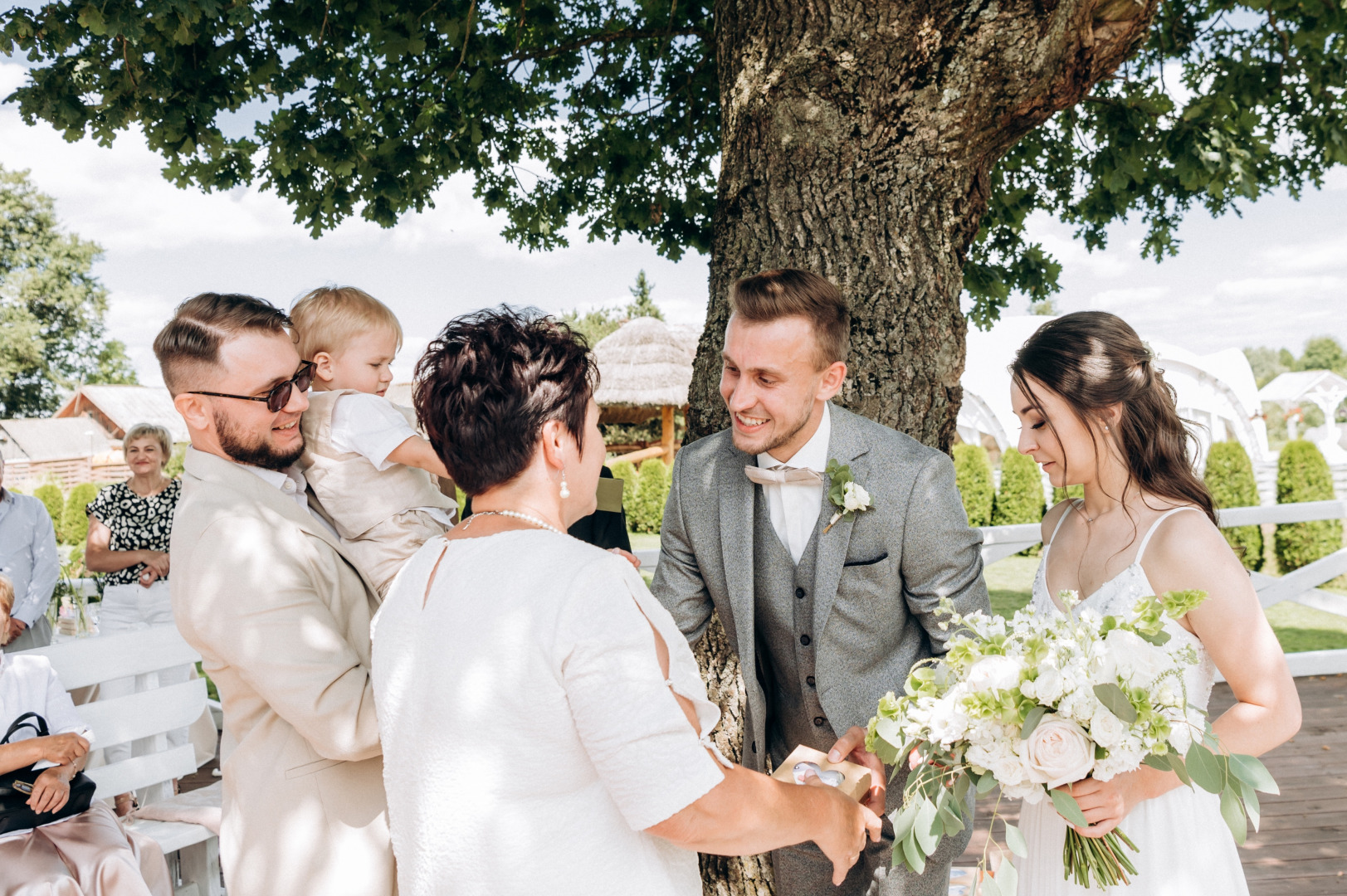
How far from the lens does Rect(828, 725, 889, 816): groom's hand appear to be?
7.61ft

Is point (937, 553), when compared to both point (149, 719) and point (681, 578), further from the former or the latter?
point (149, 719)

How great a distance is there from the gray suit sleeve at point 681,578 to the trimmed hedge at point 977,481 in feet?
50.0

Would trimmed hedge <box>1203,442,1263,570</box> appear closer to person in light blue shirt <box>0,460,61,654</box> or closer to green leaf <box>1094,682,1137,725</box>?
green leaf <box>1094,682,1137,725</box>

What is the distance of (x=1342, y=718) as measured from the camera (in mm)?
6586

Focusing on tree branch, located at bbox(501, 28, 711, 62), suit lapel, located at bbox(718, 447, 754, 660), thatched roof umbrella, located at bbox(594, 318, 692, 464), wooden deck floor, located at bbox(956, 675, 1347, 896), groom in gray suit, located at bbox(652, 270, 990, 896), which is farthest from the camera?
thatched roof umbrella, located at bbox(594, 318, 692, 464)

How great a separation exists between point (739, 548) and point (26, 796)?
8.93 ft

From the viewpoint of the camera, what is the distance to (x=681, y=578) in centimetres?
288

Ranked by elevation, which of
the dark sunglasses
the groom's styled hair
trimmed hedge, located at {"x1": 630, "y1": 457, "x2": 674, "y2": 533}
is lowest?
trimmed hedge, located at {"x1": 630, "y1": 457, "x2": 674, "y2": 533}

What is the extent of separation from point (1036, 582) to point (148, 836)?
3.50 metres

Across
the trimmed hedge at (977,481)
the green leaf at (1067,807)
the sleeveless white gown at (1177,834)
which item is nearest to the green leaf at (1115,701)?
the green leaf at (1067,807)

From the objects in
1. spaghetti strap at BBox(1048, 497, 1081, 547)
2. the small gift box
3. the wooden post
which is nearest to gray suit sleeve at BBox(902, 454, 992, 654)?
spaghetti strap at BBox(1048, 497, 1081, 547)

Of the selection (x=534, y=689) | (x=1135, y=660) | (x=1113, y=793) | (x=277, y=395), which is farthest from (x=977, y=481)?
(x=534, y=689)

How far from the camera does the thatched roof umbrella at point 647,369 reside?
2158 centimetres

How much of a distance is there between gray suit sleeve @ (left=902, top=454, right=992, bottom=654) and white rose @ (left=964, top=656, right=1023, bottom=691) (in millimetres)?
683
